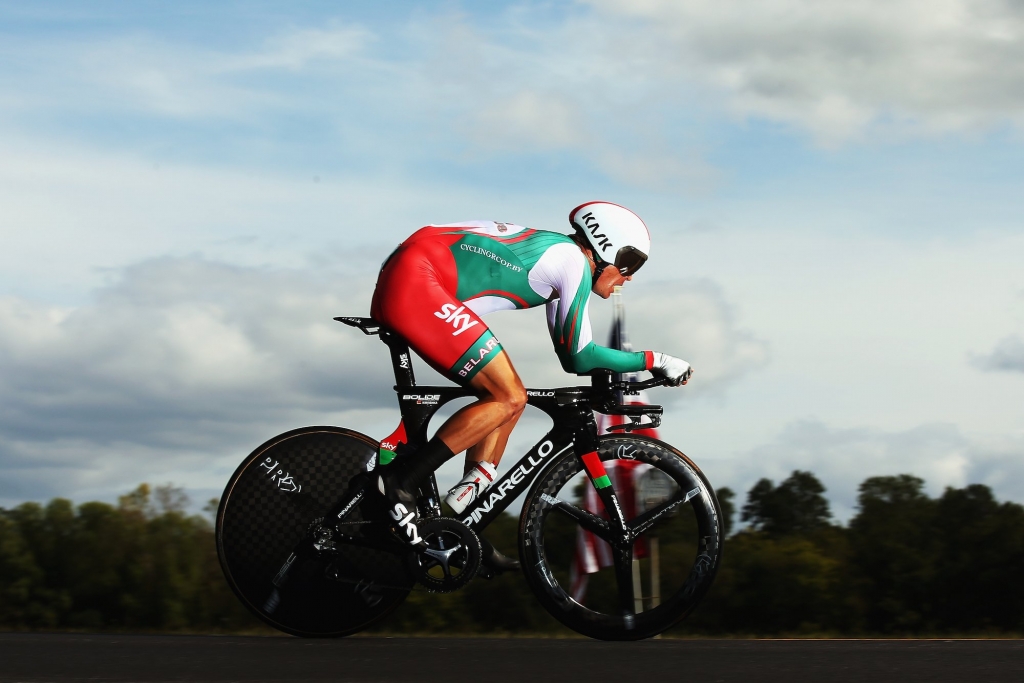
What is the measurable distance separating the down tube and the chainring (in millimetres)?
147

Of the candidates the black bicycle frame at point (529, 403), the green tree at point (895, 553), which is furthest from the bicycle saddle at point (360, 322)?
the green tree at point (895, 553)

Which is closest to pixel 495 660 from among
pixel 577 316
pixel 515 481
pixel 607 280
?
pixel 515 481

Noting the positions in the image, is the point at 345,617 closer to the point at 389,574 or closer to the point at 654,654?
the point at 389,574

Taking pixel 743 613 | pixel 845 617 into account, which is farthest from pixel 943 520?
pixel 743 613

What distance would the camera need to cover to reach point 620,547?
19.0ft

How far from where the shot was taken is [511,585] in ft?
38.8

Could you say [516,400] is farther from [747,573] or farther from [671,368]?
[747,573]

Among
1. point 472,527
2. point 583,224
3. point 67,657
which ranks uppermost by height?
point 583,224

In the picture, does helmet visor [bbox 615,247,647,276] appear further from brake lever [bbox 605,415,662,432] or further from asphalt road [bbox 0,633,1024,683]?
asphalt road [bbox 0,633,1024,683]

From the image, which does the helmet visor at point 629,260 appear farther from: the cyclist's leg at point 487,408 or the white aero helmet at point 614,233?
the cyclist's leg at point 487,408

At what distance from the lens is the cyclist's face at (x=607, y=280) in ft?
20.2

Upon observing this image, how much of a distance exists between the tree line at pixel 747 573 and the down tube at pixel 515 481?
0.36 m

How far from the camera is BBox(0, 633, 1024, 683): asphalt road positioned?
4434 mm

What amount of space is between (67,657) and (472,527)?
2033mm
